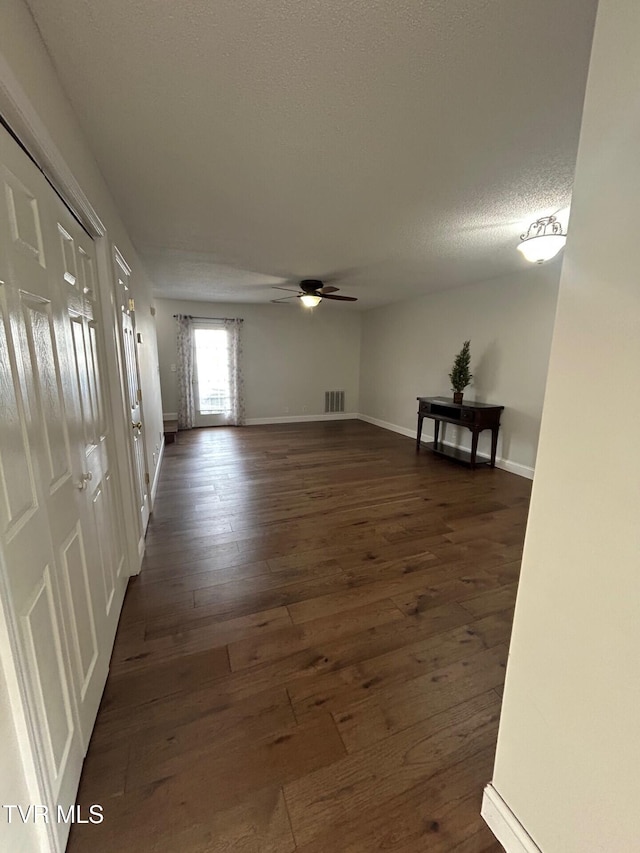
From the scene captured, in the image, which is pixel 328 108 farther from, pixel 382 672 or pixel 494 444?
pixel 494 444

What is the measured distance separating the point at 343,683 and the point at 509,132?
267 centimetres

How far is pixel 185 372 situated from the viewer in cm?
Answer: 654

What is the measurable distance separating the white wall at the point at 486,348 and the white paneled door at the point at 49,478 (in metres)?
4.39

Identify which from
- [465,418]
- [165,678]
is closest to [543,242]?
[465,418]

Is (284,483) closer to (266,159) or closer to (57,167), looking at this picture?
(266,159)

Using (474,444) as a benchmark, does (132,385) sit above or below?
above

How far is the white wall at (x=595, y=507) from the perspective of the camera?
2.26ft

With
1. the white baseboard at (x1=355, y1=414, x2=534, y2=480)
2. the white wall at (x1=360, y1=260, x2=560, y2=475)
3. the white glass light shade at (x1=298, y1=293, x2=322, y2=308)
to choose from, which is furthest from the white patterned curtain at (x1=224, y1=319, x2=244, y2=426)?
the white baseboard at (x1=355, y1=414, x2=534, y2=480)

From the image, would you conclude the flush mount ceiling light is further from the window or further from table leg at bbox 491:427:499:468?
the window

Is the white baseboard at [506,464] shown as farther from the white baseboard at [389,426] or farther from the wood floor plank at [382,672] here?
the wood floor plank at [382,672]

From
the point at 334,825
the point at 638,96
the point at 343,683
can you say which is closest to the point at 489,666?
the point at 343,683

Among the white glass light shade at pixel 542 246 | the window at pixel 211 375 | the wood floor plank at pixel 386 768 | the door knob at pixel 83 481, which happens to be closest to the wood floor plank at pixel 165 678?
the wood floor plank at pixel 386 768

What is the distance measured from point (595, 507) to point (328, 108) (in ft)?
5.88

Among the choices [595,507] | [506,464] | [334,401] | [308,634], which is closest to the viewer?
[595,507]
